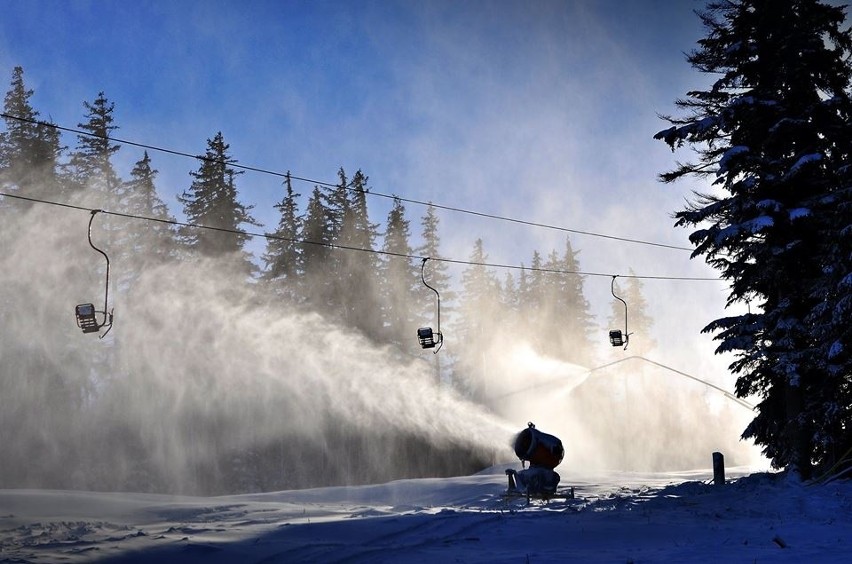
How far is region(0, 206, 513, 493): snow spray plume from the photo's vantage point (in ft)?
122

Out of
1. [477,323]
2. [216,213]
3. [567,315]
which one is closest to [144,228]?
[216,213]

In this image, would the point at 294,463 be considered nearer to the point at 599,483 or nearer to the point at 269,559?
the point at 599,483

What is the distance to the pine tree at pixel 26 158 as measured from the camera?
3709 cm

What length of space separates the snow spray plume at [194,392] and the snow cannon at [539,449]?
A: 72.2 feet

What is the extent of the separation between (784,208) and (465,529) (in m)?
12.6

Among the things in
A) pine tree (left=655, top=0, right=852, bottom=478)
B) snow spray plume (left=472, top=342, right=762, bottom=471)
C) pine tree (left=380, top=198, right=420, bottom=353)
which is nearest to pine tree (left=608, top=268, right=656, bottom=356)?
snow spray plume (left=472, top=342, right=762, bottom=471)

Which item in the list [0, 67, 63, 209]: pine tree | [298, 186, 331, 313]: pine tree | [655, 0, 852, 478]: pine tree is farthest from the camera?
[298, 186, 331, 313]: pine tree

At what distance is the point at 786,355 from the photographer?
18.5m

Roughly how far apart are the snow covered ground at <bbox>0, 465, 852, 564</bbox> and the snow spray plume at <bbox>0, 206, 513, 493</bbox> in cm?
1965

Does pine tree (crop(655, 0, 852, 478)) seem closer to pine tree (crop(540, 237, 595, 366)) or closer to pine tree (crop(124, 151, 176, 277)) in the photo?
pine tree (crop(124, 151, 176, 277))

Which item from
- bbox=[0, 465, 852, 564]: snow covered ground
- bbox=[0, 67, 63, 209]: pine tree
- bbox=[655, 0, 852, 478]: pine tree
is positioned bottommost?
bbox=[0, 465, 852, 564]: snow covered ground

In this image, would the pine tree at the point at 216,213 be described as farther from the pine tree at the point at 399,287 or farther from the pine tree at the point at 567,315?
the pine tree at the point at 567,315

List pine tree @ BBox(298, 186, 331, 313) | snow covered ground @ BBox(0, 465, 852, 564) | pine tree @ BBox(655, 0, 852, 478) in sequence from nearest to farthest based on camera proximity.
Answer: snow covered ground @ BBox(0, 465, 852, 564) → pine tree @ BBox(655, 0, 852, 478) → pine tree @ BBox(298, 186, 331, 313)

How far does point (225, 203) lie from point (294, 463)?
1717 cm
